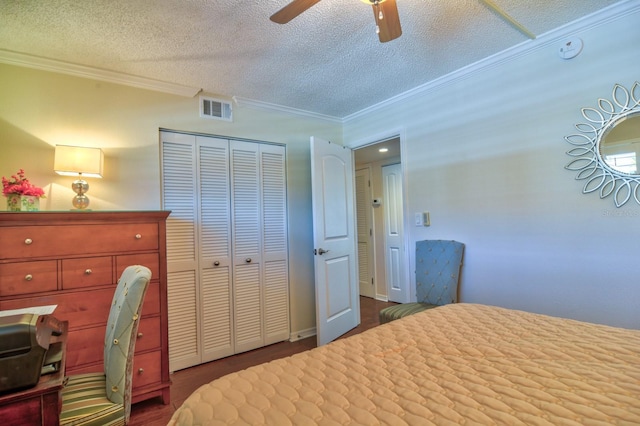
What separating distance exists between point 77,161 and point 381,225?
3.80m

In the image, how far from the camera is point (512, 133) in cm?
227

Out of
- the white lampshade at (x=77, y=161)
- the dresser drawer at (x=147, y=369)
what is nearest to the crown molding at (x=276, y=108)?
the white lampshade at (x=77, y=161)

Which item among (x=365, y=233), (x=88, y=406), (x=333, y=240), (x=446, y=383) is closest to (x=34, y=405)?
Result: (x=88, y=406)

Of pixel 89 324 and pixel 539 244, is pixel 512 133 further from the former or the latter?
pixel 89 324

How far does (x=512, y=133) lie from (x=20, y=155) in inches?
138

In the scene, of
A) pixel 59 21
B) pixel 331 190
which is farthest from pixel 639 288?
pixel 59 21

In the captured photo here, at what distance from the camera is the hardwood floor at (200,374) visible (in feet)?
6.64

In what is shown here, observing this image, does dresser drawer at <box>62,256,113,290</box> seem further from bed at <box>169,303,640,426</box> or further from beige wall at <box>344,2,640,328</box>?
beige wall at <box>344,2,640,328</box>

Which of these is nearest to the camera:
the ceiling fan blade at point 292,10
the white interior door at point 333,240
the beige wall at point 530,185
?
the ceiling fan blade at point 292,10

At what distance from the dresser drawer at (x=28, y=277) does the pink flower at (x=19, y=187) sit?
45 centimetres

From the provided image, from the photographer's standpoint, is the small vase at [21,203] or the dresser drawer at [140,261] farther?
the dresser drawer at [140,261]

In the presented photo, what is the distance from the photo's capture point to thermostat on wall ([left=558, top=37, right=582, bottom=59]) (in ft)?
6.44

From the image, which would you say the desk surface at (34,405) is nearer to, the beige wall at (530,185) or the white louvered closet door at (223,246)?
the white louvered closet door at (223,246)

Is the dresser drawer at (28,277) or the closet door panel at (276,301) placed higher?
the dresser drawer at (28,277)
